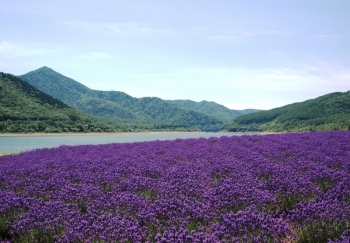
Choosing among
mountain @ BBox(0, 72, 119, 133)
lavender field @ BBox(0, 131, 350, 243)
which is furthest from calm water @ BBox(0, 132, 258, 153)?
lavender field @ BBox(0, 131, 350, 243)

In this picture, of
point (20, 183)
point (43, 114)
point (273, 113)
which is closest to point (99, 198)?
point (20, 183)

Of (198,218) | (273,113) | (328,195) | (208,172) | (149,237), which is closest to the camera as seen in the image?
(149,237)

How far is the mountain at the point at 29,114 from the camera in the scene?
82406 mm

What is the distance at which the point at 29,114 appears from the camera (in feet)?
309

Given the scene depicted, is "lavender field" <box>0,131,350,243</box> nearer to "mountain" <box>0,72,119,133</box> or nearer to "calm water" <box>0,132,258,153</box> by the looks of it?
"calm water" <box>0,132,258,153</box>

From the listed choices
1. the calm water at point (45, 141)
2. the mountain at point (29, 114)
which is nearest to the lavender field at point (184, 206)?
the calm water at point (45, 141)

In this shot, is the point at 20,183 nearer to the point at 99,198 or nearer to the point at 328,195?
the point at 99,198

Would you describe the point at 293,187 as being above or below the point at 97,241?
above

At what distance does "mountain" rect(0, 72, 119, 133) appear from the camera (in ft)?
270

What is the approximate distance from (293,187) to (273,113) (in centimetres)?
13497

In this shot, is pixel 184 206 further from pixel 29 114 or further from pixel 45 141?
pixel 29 114

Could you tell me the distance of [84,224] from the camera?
450 cm

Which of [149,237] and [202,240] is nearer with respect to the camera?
[202,240]

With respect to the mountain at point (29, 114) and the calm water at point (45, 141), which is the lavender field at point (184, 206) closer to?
the calm water at point (45, 141)
